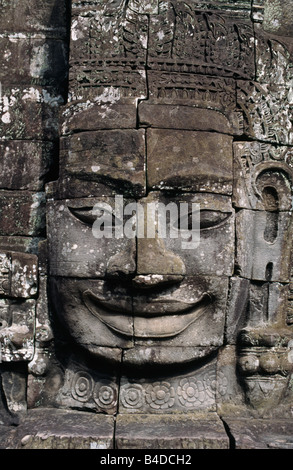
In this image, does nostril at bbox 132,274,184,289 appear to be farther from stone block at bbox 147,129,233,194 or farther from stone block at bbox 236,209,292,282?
stone block at bbox 236,209,292,282

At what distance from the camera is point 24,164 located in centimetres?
604

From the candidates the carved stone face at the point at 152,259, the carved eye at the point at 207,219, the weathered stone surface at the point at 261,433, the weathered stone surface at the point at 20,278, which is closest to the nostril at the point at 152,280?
the carved stone face at the point at 152,259

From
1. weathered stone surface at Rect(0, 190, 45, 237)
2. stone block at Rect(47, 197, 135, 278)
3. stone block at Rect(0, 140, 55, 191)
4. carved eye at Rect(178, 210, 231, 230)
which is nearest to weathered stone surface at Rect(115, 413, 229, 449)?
stone block at Rect(47, 197, 135, 278)

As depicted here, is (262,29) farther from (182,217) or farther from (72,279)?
(72,279)

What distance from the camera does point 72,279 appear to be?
217 inches

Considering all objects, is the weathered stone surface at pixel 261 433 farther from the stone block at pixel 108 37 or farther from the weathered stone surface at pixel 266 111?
the stone block at pixel 108 37

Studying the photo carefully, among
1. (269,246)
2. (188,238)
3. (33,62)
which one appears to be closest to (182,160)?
(188,238)

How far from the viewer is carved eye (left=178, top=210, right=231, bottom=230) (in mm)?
5402

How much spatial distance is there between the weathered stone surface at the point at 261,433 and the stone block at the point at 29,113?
288cm

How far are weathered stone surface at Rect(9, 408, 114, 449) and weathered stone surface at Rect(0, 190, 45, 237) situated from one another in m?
1.54

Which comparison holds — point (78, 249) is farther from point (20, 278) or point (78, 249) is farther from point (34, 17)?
point (34, 17)

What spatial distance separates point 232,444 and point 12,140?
3120 mm

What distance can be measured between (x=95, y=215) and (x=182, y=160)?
0.80 m
